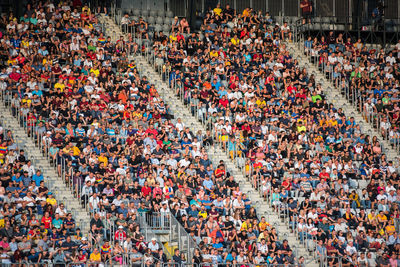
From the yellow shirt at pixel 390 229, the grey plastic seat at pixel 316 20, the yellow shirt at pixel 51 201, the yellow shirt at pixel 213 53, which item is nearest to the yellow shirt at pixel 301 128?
the yellow shirt at pixel 213 53

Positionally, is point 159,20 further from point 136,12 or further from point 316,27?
point 316,27

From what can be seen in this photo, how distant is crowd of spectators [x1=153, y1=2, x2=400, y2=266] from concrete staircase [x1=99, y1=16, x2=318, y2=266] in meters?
0.28

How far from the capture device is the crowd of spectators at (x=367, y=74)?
107ft

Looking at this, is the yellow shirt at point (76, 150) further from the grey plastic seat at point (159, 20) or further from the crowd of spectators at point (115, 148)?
the grey plastic seat at point (159, 20)

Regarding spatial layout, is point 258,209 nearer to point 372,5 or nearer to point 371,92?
point 371,92

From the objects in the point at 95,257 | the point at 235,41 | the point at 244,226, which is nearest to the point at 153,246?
the point at 95,257

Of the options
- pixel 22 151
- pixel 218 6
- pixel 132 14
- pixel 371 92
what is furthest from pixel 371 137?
pixel 22 151

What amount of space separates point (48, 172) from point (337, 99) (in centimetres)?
1410

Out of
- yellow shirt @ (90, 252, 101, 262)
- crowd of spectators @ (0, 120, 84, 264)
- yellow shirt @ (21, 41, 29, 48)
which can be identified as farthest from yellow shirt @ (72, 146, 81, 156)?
yellow shirt @ (21, 41, 29, 48)

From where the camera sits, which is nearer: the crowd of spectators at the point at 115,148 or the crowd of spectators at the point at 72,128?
the crowd of spectators at the point at 72,128

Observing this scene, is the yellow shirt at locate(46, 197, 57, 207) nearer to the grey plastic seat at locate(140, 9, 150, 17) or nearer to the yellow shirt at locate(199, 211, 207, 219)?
the yellow shirt at locate(199, 211, 207, 219)

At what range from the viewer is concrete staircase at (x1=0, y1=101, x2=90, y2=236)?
23688 millimetres

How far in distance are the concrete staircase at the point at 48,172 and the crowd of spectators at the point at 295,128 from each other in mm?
5562

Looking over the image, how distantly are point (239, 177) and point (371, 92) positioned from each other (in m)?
9.21
